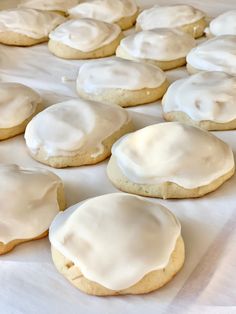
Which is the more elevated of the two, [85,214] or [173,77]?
[85,214]

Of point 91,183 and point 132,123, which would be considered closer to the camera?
point 91,183

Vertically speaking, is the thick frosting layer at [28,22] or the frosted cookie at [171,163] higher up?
the frosted cookie at [171,163]

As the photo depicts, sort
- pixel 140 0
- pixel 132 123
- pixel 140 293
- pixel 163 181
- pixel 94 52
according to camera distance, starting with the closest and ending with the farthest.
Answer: pixel 140 293 → pixel 163 181 → pixel 132 123 → pixel 94 52 → pixel 140 0

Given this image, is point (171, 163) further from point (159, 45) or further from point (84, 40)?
point (84, 40)

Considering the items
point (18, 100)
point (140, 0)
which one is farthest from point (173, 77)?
point (140, 0)

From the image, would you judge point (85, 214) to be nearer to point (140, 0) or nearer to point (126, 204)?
point (126, 204)

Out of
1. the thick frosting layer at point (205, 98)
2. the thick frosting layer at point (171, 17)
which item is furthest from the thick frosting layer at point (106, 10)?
the thick frosting layer at point (205, 98)

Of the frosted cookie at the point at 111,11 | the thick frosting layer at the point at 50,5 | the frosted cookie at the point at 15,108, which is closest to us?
the frosted cookie at the point at 15,108

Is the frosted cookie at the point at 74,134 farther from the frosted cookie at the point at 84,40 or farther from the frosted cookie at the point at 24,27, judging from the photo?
the frosted cookie at the point at 24,27
